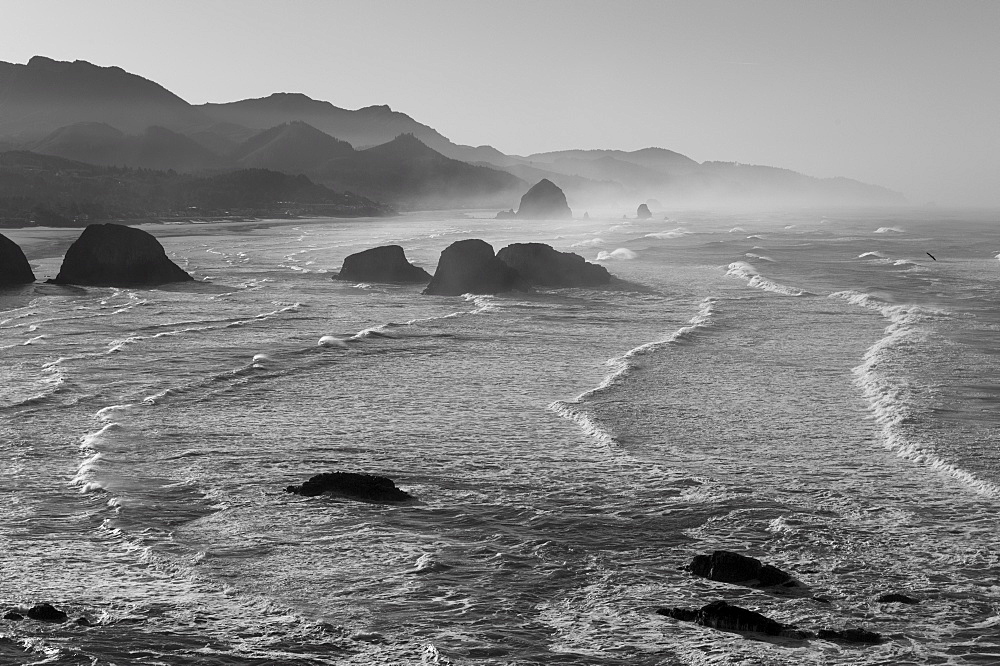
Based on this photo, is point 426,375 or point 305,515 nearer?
point 305,515

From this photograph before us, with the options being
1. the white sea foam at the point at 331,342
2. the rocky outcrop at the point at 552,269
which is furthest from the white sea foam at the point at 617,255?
the white sea foam at the point at 331,342

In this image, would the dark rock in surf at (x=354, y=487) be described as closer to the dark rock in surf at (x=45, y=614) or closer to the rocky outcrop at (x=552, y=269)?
the dark rock in surf at (x=45, y=614)

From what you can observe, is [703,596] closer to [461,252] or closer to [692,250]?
[461,252]

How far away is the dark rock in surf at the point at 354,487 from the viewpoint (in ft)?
41.6

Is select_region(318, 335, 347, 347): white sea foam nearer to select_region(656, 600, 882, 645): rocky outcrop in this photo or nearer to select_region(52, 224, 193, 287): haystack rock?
select_region(656, 600, 882, 645): rocky outcrop

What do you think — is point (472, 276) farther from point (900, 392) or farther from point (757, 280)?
point (900, 392)

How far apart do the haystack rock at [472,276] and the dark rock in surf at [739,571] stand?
32.7 m

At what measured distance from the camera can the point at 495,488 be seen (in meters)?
13.3

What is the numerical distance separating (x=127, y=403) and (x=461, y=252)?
25.9 meters

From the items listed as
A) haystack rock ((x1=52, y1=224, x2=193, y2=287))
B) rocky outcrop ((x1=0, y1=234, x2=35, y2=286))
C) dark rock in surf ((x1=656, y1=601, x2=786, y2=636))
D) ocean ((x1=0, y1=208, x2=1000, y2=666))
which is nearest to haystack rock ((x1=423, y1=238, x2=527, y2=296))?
ocean ((x1=0, y1=208, x2=1000, y2=666))

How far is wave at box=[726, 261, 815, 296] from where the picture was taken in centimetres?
4212

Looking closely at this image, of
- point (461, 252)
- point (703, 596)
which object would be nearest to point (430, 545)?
point (703, 596)

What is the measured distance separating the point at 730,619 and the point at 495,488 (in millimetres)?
4953

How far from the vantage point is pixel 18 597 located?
9.30 meters
